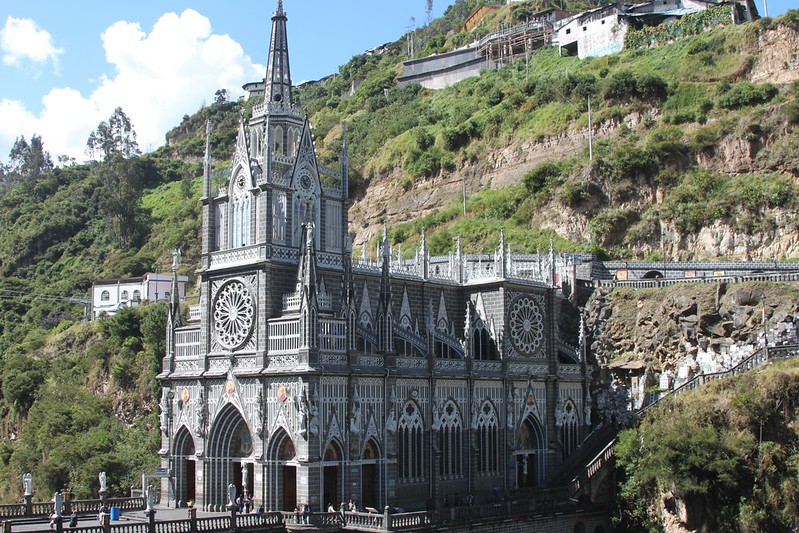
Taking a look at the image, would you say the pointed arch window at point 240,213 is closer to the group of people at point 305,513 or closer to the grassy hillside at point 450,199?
the group of people at point 305,513

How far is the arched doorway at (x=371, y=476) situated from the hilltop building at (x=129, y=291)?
49.2m

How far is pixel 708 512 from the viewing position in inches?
1564

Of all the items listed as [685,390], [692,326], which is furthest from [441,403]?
[692,326]

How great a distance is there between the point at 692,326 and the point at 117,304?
55.0 meters

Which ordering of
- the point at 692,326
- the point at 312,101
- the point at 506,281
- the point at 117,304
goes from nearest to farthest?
the point at 506,281
the point at 692,326
the point at 117,304
the point at 312,101

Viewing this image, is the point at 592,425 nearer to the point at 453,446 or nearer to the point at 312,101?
the point at 453,446

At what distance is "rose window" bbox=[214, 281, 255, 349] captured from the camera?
39.2 metres

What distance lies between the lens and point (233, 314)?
39812 millimetres

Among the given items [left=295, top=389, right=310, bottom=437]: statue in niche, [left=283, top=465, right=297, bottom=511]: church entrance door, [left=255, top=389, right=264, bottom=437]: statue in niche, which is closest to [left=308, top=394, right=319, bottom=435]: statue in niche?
[left=295, top=389, right=310, bottom=437]: statue in niche

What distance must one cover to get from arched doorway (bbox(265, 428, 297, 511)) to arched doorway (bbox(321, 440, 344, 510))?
117 centimetres

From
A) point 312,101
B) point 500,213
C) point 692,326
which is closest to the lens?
point 692,326

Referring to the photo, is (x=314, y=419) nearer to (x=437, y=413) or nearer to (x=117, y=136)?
(x=437, y=413)

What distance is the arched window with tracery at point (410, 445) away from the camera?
40.1 m

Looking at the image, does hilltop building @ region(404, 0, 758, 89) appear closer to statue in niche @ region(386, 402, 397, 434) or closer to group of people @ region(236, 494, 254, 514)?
statue in niche @ region(386, 402, 397, 434)
